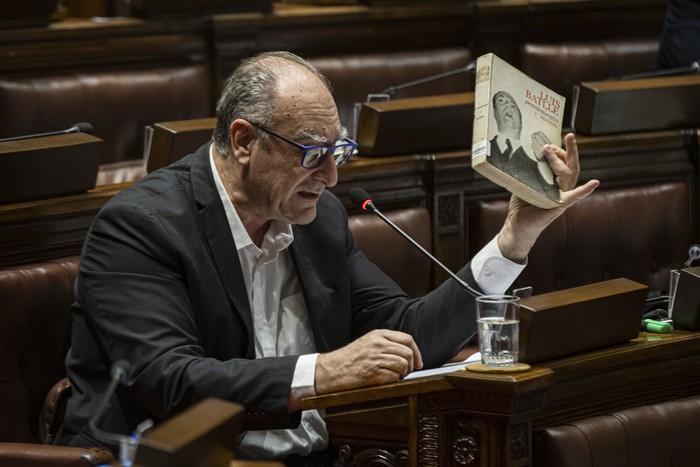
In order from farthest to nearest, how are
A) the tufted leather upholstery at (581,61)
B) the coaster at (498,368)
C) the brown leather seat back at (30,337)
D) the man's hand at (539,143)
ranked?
the tufted leather upholstery at (581,61)
the brown leather seat back at (30,337)
the man's hand at (539,143)
the coaster at (498,368)

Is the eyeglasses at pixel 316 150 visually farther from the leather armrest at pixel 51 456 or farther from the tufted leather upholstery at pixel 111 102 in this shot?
the tufted leather upholstery at pixel 111 102

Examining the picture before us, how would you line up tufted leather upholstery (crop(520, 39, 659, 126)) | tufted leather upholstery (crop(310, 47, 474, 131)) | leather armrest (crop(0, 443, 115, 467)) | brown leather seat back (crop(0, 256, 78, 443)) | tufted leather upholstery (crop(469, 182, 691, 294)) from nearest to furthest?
leather armrest (crop(0, 443, 115, 467)), brown leather seat back (crop(0, 256, 78, 443)), tufted leather upholstery (crop(469, 182, 691, 294)), tufted leather upholstery (crop(310, 47, 474, 131)), tufted leather upholstery (crop(520, 39, 659, 126))

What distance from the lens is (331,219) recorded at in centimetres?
223

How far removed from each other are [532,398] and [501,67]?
48 centimetres

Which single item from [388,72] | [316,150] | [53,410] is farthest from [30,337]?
[388,72]

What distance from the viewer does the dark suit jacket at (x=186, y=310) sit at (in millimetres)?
1850

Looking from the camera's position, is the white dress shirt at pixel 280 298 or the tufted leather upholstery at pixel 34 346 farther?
the tufted leather upholstery at pixel 34 346

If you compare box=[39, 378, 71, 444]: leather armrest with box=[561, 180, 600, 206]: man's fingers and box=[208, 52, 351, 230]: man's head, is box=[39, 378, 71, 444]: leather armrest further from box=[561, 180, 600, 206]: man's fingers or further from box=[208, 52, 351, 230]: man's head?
box=[561, 180, 600, 206]: man's fingers

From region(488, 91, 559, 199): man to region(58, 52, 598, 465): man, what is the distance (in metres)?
0.03

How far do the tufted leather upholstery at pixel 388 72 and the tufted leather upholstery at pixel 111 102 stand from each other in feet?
1.32

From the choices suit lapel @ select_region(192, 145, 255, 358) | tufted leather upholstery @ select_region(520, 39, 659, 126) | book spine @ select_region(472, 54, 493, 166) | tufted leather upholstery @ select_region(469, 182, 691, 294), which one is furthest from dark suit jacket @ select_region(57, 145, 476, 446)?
tufted leather upholstery @ select_region(520, 39, 659, 126)

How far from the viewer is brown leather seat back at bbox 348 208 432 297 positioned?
2582mm

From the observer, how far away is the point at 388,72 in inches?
160

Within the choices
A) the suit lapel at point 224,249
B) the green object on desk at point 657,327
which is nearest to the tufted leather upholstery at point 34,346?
the suit lapel at point 224,249
